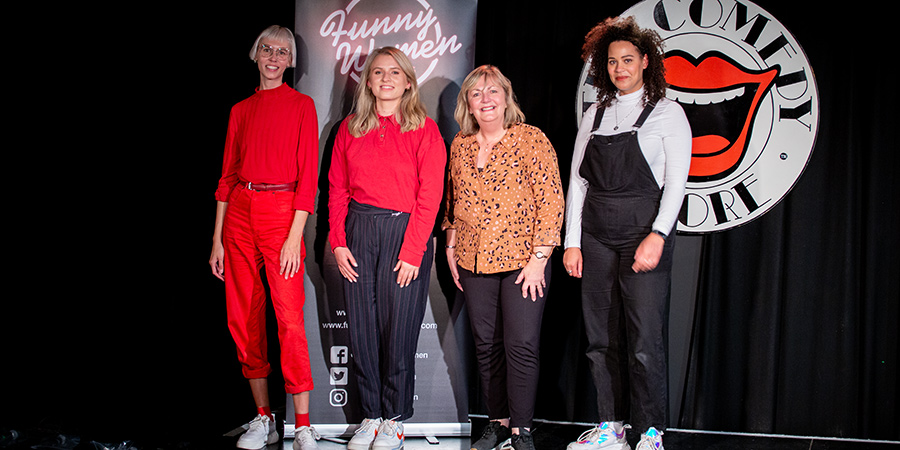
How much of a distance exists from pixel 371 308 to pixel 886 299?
252cm

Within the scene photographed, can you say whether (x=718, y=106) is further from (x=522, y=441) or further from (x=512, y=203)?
(x=522, y=441)

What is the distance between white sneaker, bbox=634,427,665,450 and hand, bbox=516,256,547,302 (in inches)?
28.6

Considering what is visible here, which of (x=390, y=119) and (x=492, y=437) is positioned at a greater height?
(x=390, y=119)

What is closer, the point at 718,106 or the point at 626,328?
the point at 626,328

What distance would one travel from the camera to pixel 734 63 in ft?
10.3

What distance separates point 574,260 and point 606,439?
2.56ft

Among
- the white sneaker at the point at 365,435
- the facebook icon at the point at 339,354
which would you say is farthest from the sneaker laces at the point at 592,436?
the facebook icon at the point at 339,354

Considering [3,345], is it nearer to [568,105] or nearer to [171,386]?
[171,386]

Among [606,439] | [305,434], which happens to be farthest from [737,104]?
[305,434]

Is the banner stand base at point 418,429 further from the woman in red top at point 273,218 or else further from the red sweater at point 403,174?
the red sweater at point 403,174

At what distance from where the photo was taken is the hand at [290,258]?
2717mm

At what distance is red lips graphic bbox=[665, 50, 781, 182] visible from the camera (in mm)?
3113

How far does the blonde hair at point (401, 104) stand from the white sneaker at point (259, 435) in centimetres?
140

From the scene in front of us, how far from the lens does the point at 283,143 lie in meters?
2.78
